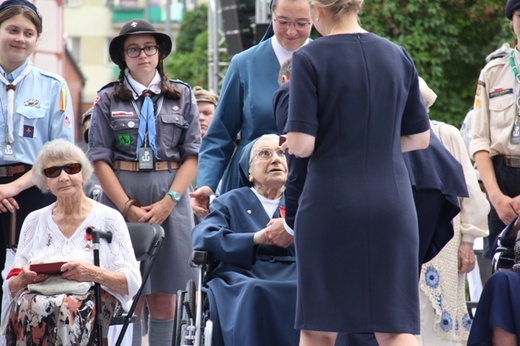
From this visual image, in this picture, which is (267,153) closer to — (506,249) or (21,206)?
(506,249)

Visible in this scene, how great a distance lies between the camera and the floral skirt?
20.6ft

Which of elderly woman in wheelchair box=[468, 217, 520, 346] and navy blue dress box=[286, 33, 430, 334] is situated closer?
navy blue dress box=[286, 33, 430, 334]

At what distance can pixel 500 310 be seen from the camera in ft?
20.8

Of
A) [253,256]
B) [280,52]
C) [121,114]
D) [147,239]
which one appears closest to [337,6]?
[253,256]

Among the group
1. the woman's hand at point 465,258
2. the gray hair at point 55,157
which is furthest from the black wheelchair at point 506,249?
the gray hair at point 55,157

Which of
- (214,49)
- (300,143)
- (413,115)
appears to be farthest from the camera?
(214,49)

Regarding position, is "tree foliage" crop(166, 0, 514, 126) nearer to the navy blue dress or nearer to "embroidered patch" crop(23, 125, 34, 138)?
"embroidered patch" crop(23, 125, 34, 138)

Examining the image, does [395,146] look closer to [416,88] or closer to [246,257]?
[416,88]

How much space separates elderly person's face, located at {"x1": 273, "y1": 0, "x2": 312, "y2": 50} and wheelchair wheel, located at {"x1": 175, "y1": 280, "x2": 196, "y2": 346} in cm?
147

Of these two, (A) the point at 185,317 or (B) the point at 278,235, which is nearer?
(B) the point at 278,235

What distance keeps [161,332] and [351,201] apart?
2777mm

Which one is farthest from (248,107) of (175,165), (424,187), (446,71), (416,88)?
(446,71)

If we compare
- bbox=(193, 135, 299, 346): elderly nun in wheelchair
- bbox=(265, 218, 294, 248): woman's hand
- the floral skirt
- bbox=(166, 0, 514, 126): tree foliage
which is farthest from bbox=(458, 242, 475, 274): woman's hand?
bbox=(166, 0, 514, 126): tree foliage

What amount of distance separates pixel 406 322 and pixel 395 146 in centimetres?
70
